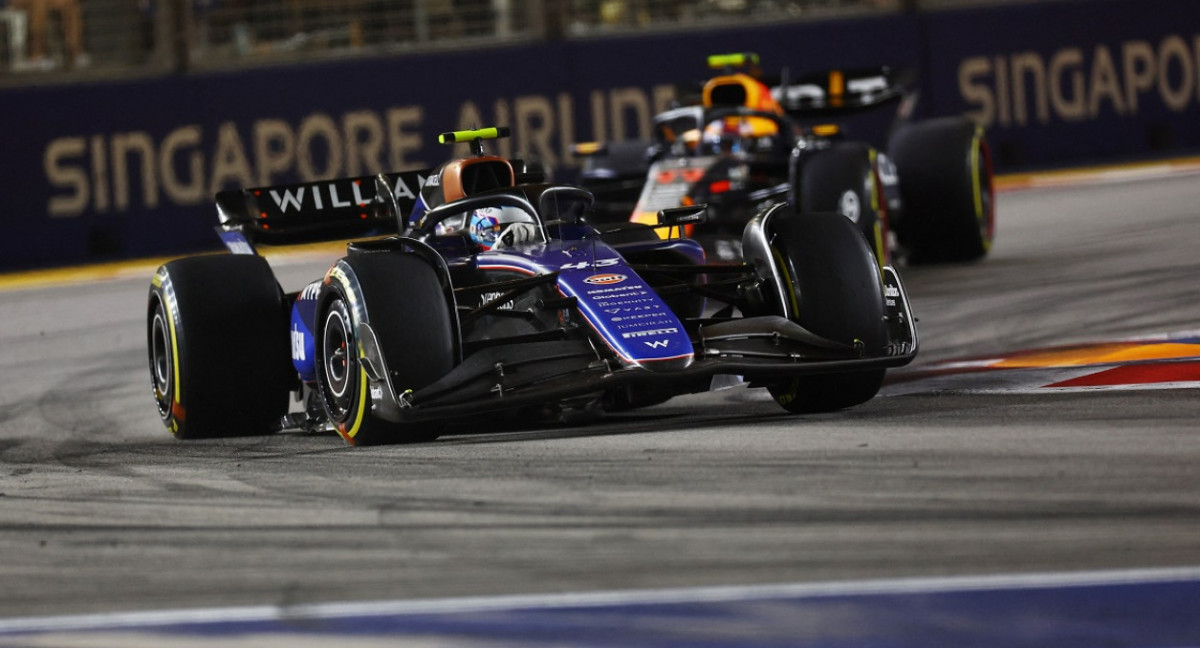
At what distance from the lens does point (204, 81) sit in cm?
1769

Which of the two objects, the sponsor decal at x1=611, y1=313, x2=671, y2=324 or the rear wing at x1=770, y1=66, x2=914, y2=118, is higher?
the sponsor decal at x1=611, y1=313, x2=671, y2=324

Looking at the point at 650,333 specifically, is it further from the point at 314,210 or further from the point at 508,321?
the point at 314,210

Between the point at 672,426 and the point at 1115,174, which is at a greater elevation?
the point at 672,426

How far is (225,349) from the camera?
8.04m

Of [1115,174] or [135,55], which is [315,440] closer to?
[135,55]

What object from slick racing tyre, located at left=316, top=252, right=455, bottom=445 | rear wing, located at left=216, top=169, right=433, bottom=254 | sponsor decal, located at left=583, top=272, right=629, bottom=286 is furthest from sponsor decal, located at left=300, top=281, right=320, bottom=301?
sponsor decal, located at left=583, top=272, right=629, bottom=286

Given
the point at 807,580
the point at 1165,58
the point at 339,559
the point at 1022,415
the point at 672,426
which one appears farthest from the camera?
the point at 1165,58

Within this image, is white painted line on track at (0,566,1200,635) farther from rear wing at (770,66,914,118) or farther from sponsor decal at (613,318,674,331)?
rear wing at (770,66,914,118)

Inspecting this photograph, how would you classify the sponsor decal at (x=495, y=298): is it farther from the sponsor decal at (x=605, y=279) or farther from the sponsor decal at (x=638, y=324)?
the sponsor decal at (x=638, y=324)

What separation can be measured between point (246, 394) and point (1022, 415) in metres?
3.22

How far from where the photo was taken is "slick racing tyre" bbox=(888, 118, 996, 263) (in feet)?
42.5

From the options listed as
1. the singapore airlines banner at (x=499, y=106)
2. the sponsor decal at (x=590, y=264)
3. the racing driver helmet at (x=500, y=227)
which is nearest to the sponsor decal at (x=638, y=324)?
the sponsor decal at (x=590, y=264)

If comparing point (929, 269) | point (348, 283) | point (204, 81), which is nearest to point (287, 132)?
point (204, 81)

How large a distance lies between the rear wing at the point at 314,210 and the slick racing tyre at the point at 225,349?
672mm
